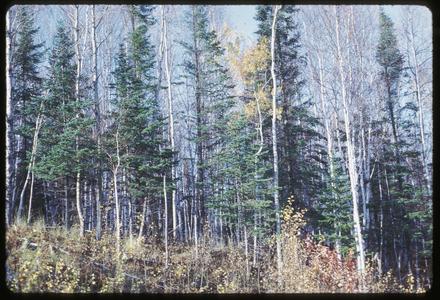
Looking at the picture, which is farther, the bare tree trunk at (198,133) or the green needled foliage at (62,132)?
the bare tree trunk at (198,133)

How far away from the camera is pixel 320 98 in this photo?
26.7ft

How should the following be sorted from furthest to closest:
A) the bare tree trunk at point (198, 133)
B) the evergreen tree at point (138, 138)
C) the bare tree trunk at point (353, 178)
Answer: the bare tree trunk at point (198, 133), the evergreen tree at point (138, 138), the bare tree trunk at point (353, 178)

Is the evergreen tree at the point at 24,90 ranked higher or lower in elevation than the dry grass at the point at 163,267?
higher

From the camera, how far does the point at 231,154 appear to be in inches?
259

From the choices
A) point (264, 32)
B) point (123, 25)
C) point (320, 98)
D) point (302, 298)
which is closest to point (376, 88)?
point (320, 98)

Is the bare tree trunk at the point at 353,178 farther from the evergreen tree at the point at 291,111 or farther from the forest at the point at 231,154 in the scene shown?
the evergreen tree at the point at 291,111

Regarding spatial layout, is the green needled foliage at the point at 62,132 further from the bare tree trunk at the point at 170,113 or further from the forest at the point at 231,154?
the bare tree trunk at the point at 170,113

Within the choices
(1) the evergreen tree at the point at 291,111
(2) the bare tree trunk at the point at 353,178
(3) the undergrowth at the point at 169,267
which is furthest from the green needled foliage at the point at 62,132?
(2) the bare tree trunk at the point at 353,178

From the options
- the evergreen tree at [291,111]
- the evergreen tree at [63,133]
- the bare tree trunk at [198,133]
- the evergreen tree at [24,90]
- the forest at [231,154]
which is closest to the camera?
the forest at [231,154]

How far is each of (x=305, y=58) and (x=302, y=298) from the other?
19.2ft

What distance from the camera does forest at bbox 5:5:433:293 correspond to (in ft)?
17.2

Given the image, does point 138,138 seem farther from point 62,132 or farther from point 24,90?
point 24,90

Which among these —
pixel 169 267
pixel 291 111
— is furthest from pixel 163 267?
pixel 291 111

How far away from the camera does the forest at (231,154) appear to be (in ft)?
17.2
